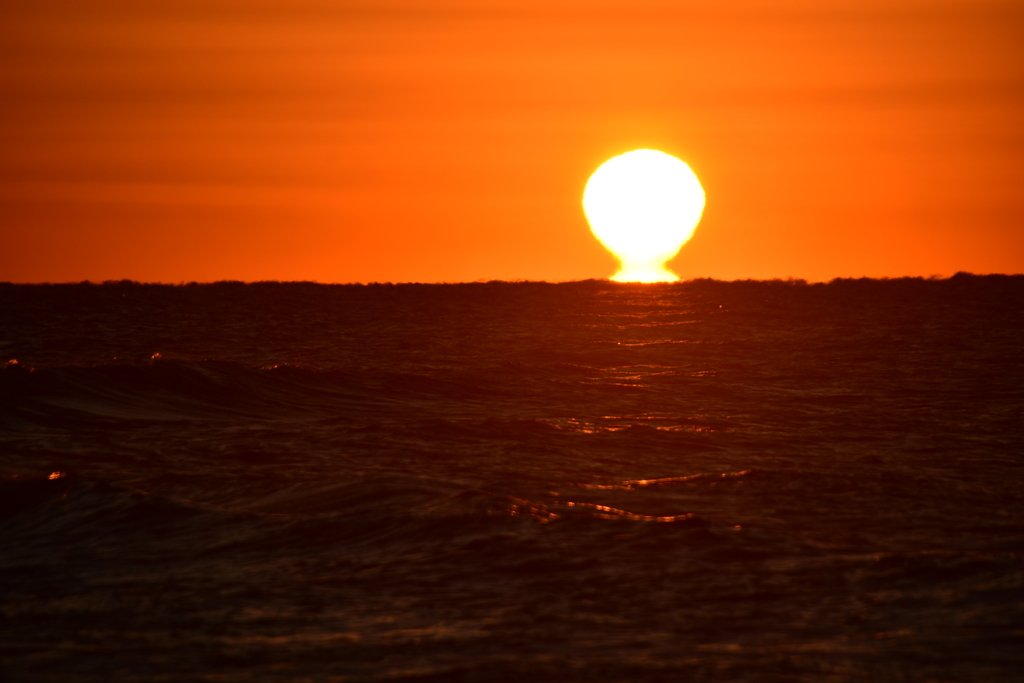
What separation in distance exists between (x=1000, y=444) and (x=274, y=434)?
10.8 metres

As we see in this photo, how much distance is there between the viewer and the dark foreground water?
23.1 ft

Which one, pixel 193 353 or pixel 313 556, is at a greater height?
pixel 193 353

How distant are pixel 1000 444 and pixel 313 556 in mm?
10514

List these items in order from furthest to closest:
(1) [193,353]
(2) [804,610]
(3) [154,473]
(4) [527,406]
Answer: (1) [193,353] < (4) [527,406] < (3) [154,473] < (2) [804,610]

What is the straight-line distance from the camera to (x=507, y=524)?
996 centimetres

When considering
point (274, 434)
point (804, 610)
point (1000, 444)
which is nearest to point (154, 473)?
point (274, 434)

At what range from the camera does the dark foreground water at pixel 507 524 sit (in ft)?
23.1

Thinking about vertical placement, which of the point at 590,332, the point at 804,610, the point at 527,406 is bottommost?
the point at 804,610

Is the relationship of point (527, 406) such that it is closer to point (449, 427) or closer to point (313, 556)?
point (449, 427)

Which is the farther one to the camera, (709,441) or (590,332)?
(590,332)

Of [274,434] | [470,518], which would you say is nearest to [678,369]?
[274,434]

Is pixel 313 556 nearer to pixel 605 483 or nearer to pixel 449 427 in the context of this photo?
pixel 605 483

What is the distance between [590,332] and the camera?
38219 mm

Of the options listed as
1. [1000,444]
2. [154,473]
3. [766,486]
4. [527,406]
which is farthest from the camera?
[527,406]
